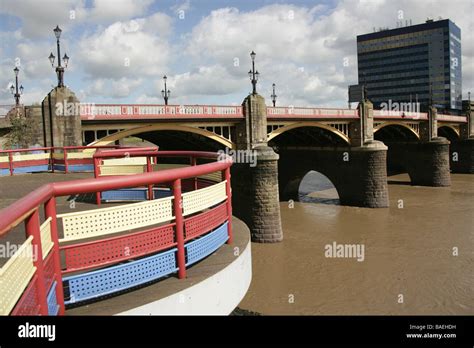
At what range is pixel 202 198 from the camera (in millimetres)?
4941

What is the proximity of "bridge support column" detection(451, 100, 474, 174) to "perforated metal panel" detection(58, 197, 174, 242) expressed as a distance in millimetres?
51370

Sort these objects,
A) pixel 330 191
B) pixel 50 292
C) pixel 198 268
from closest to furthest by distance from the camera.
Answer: pixel 50 292 → pixel 198 268 → pixel 330 191

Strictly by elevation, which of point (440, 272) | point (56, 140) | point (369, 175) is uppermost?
point (56, 140)

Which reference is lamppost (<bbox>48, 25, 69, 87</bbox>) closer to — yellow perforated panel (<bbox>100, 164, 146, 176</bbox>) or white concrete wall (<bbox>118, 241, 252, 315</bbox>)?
yellow perforated panel (<bbox>100, 164, 146, 176</bbox>)

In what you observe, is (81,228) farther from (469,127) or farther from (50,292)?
(469,127)

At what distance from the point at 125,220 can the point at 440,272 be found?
1577 cm

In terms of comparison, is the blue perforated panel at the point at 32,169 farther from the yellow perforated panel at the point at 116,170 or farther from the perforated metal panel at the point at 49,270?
the perforated metal panel at the point at 49,270

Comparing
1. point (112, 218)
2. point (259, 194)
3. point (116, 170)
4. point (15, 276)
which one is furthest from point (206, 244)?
point (259, 194)

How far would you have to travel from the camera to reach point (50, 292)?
341 centimetres

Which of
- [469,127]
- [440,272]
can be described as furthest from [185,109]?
[469,127]

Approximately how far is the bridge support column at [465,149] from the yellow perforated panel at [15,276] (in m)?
52.8

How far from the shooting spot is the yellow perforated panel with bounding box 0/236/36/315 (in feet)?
8.74

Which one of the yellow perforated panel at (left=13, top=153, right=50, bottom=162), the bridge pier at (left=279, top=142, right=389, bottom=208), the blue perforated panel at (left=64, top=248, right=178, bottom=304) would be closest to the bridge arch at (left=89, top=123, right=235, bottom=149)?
the yellow perforated panel at (left=13, top=153, right=50, bottom=162)
